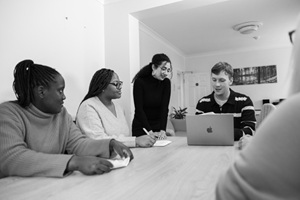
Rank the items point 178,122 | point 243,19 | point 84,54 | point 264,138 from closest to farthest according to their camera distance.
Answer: point 264,138, point 84,54, point 243,19, point 178,122

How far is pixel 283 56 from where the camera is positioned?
5.77 meters

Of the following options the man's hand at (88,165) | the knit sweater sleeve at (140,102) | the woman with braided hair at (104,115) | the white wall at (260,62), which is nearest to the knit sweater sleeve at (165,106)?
the knit sweater sleeve at (140,102)

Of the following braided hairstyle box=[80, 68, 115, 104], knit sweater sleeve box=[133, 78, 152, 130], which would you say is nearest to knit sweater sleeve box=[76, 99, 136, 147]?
braided hairstyle box=[80, 68, 115, 104]

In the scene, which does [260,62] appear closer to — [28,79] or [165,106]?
[165,106]

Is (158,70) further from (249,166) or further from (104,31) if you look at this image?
(249,166)

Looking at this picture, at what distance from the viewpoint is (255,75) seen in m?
6.00

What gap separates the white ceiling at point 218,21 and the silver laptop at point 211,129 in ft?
5.64

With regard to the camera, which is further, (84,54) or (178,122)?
(178,122)

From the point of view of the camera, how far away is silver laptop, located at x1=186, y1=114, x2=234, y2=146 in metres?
1.34

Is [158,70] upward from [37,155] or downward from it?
upward

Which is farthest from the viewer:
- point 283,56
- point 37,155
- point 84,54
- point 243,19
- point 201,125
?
point 283,56

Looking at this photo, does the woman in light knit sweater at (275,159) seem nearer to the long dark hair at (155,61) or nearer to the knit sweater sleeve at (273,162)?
the knit sweater sleeve at (273,162)

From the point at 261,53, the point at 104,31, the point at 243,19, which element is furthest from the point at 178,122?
the point at 261,53

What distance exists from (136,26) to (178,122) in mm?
2486
